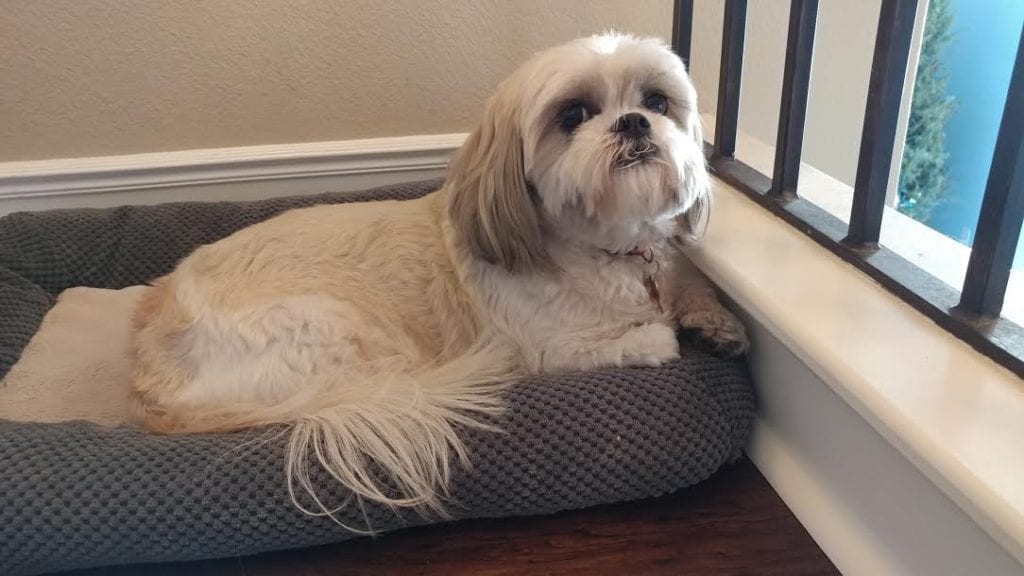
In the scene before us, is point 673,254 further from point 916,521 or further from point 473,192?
point 916,521

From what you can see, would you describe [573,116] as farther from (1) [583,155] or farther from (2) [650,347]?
(2) [650,347]

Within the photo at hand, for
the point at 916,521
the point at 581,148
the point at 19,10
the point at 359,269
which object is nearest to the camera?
the point at 916,521

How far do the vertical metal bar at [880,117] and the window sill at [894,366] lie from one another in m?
0.06

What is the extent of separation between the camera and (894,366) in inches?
32.8

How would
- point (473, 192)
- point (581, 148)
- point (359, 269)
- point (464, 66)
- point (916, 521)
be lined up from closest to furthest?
point (916, 521) < point (581, 148) < point (473, 192) < point (359, 269) < point (464, 66)

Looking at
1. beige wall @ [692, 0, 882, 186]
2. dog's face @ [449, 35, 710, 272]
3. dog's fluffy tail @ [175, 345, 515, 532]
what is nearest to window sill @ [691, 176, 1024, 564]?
dog's face @ [449, 35, 710, 272]

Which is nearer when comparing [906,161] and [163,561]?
[163,561]

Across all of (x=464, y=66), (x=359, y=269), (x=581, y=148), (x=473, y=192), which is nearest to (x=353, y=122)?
(x=464, y=66)

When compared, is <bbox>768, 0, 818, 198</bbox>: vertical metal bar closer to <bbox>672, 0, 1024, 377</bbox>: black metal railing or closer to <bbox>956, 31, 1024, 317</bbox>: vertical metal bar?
<bbox>672, 0, 1024, 377</bbox>: black metal railing

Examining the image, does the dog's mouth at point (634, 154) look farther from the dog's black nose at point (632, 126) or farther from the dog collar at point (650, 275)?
the dog collar at point (650, 275)

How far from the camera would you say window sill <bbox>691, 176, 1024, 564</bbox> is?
0.69m

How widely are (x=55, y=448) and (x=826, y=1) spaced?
1.72 meters

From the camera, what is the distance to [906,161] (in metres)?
1.74

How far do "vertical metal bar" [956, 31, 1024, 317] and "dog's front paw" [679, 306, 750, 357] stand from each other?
0.34 metres
